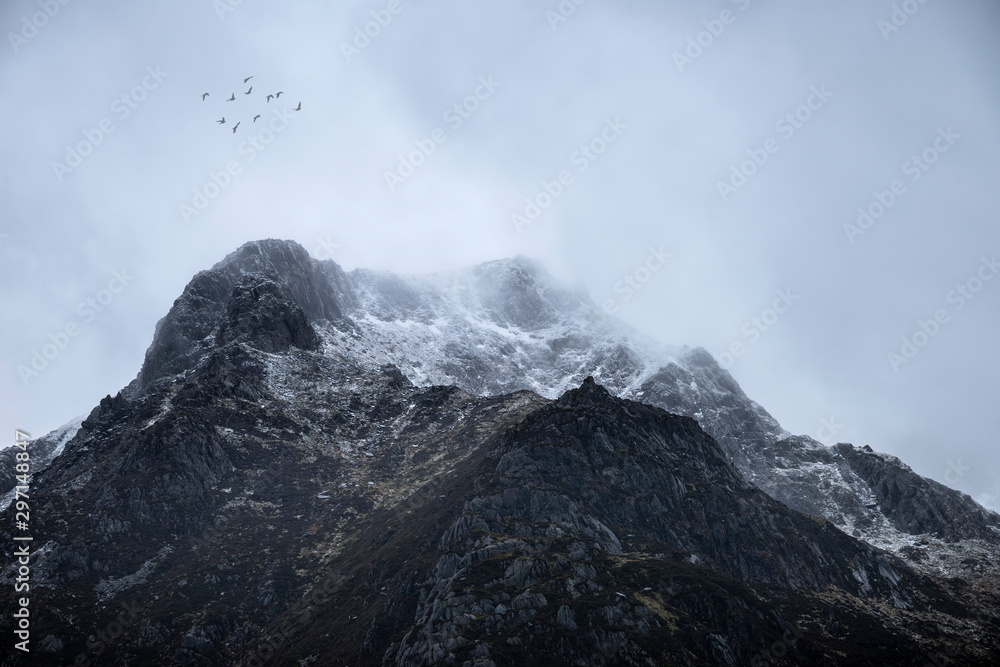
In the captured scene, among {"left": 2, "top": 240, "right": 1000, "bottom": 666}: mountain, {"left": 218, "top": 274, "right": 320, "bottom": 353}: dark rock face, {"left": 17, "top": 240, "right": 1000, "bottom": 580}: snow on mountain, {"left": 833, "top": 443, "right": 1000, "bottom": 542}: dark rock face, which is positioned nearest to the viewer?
{"left": 2, "top": 240, "right": 1000, "bottom": 666}: mountain

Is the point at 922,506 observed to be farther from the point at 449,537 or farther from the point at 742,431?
the point at 449,537

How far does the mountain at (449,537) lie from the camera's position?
2657 inches

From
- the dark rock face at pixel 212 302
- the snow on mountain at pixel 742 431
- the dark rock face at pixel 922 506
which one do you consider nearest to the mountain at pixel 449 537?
the dark rock face at pixel 922 506

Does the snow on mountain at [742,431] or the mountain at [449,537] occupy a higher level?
the snow on mountain at [742,431]

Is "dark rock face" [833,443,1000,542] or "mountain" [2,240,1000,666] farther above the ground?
"dark rock face" [833,443,1000,542]

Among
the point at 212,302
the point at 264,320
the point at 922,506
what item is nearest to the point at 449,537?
the point at 264,320

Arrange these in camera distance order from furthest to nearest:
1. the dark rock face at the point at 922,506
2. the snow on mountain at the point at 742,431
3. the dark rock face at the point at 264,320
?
the dark rock face at the point at 264,320
the snow on mountain at the point at 742,431
the dark rock face at the point at 922,506

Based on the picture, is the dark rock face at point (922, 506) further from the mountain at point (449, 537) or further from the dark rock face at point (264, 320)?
the dark rock face at point (264, 320)

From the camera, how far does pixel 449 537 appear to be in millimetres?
82438

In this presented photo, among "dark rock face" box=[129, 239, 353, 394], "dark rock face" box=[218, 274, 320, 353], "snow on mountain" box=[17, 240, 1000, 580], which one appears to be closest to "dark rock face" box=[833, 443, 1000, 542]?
"snow on mountain" box=[17, 240, 1000, 580]

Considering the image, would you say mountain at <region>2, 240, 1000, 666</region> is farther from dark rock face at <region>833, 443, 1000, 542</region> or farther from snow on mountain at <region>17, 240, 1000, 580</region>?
snow on mountain at <region>17, 240, 1000, 580</region>

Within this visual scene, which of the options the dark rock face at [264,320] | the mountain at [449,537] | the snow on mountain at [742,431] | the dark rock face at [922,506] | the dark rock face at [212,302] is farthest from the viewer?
the dark rock face at [212,302]

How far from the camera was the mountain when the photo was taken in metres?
67.5

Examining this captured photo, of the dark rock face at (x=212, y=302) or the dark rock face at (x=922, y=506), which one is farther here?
the dark rock face at (x=212, y=302)
